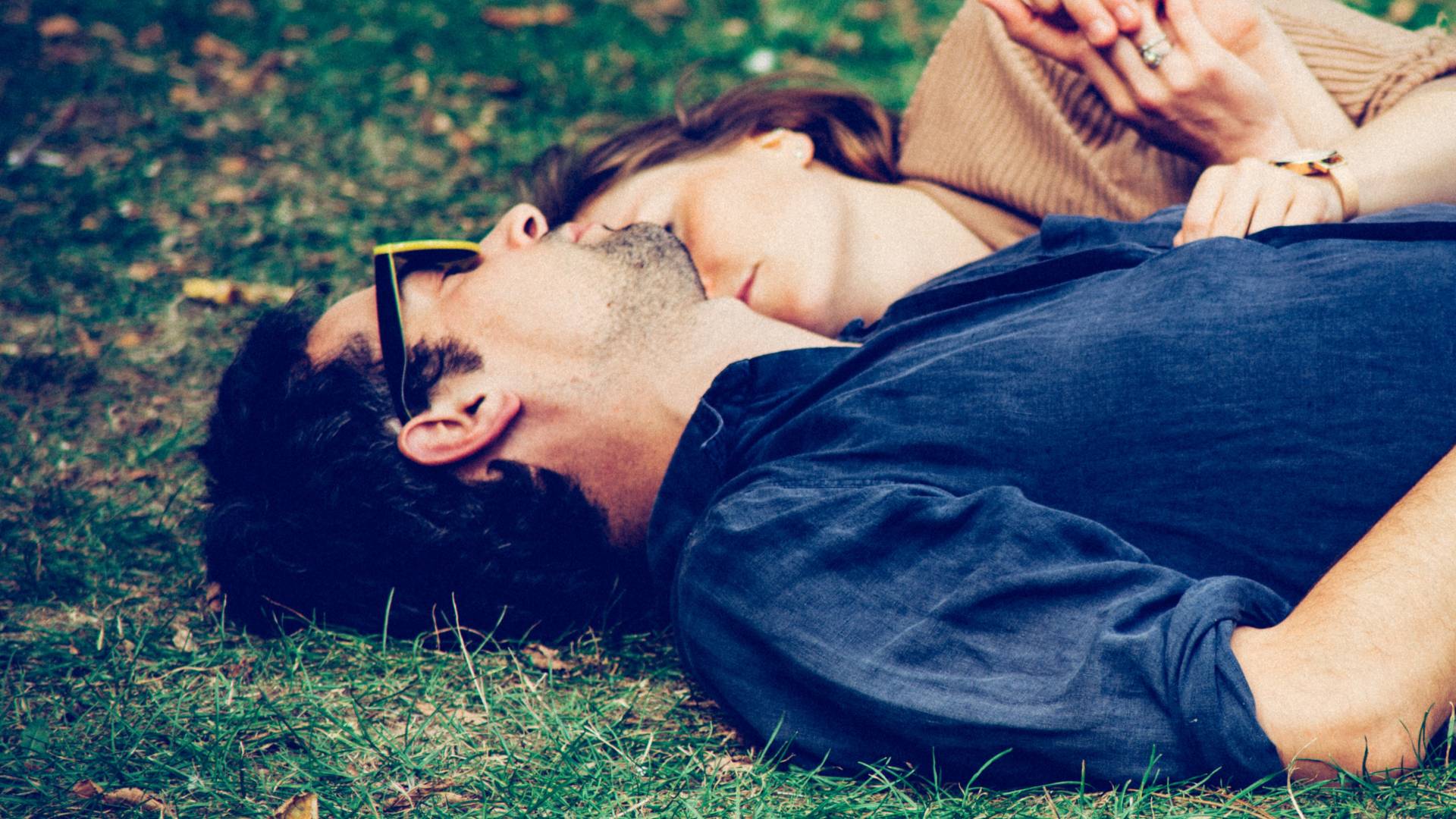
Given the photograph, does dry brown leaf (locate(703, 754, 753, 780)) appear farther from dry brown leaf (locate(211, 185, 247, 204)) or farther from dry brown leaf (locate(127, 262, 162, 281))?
dry brown leaf (locate(211, 185, 247, 204))

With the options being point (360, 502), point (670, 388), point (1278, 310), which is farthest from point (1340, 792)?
point (360, 502)

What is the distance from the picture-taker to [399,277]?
2799 mm

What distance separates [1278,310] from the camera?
213cm

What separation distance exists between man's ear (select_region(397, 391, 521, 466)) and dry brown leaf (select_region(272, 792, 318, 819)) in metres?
0.78

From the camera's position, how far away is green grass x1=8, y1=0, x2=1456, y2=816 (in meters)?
2.16

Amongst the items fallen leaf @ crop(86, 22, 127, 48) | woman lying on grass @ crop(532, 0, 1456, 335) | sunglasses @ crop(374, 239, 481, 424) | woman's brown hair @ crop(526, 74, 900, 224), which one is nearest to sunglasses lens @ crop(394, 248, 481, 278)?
sunglasses @ crop(374, 239, 481, 424)

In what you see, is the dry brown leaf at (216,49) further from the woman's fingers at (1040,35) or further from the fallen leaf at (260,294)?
the woman's fingers at (1040,35)

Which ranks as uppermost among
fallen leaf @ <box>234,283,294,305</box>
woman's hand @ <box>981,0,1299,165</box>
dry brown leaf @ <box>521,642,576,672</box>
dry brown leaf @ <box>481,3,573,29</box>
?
woman's hand @ <box>981,0,1299,165</box>

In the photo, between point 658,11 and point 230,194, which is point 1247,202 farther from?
point 658,11

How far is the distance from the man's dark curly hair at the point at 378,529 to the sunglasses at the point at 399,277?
0.13ft

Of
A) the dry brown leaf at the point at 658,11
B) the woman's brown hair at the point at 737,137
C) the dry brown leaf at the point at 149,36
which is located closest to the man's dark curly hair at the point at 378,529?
the woman's brown hair at the point at 737,137

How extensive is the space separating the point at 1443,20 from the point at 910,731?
3483 millimetres

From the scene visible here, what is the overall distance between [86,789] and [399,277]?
130 centimetres

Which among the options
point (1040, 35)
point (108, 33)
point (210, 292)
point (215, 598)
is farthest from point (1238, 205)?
point (108, 33)
